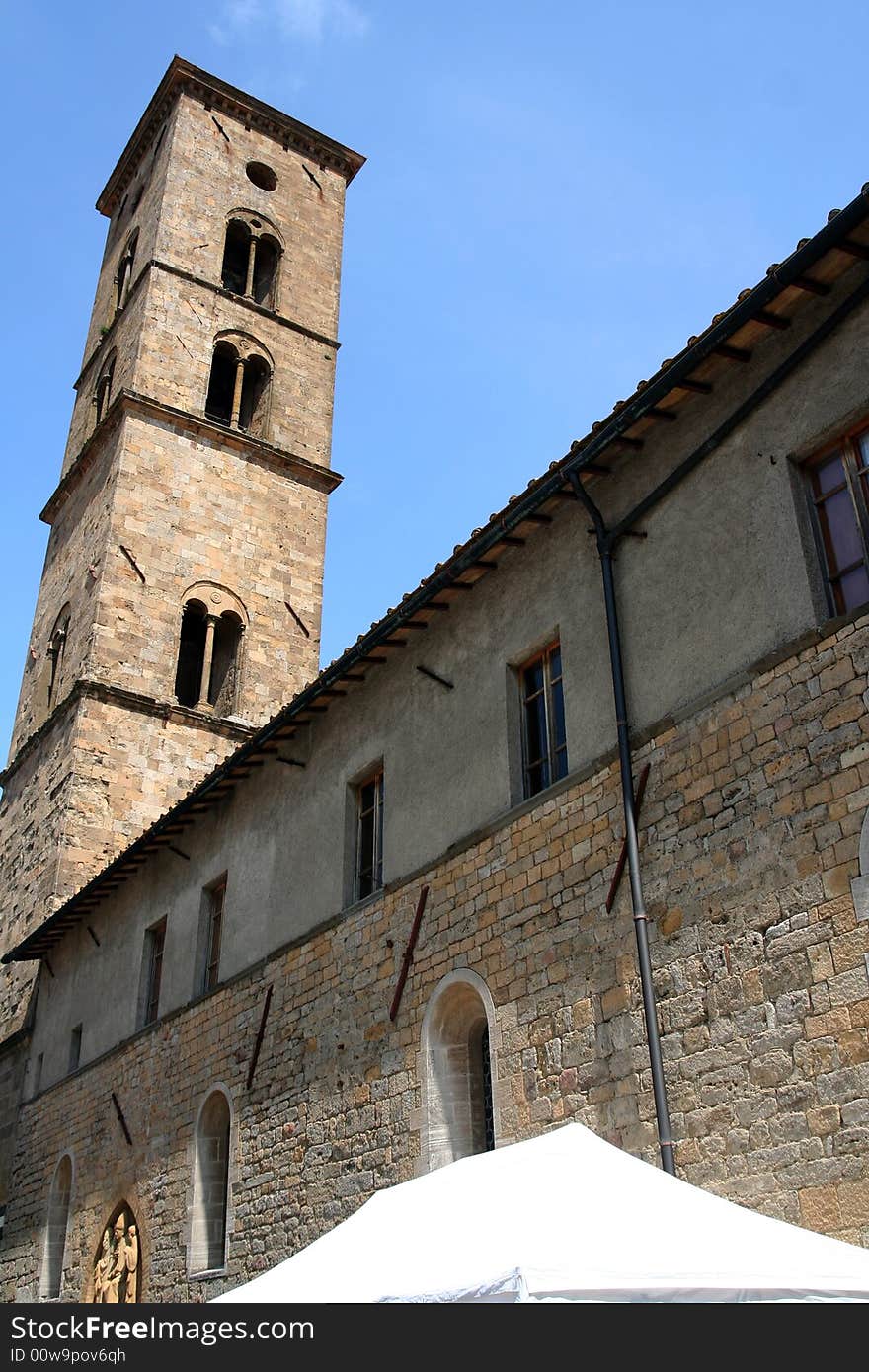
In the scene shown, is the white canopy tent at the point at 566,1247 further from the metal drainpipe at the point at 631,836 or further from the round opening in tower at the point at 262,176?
the round opening in tower at the point at 262,176

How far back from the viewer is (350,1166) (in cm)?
1030

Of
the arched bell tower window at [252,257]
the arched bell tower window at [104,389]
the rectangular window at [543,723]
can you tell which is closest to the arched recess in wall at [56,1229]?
the rectangular window at [543,723]

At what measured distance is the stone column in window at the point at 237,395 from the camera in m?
25.0

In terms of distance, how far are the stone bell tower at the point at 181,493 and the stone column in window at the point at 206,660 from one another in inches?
2.8

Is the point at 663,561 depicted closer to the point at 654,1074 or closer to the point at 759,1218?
the point at 654,1074

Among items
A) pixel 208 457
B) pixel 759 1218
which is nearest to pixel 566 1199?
pixel 759 1218

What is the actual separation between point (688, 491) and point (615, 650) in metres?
1.29

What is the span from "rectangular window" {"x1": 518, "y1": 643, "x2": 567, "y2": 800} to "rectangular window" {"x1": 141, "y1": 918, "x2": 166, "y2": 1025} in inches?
291

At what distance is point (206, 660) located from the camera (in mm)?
22484

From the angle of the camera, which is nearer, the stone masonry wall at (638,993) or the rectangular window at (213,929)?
the stone masonry wall at (638,993)

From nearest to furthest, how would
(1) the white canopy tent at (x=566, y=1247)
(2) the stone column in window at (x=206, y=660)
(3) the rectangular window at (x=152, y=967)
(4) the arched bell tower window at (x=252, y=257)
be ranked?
(1) the white canopy tent at (x=566, y=1247)
(3) the rectangular window at (x=152, y=967)
(2) the stone column in window at (x=206, y=660)
(4) the arched bell tower window at (x=252, y=257)

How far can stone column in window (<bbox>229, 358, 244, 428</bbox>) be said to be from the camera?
25.0 metres
